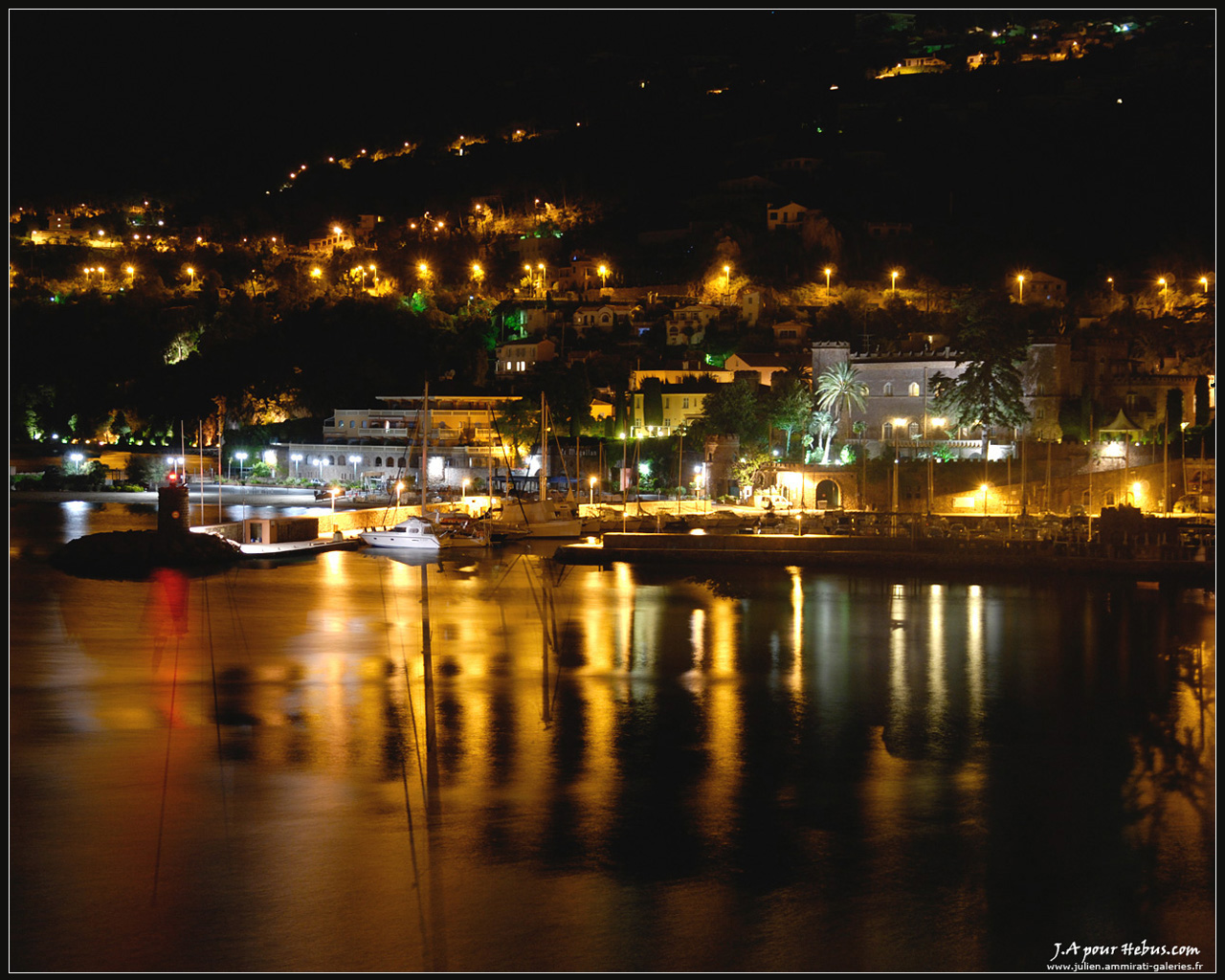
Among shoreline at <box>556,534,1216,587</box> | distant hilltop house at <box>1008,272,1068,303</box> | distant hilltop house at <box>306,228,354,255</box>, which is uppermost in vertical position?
distant hilltop house at <box>306,228,354,255</box>

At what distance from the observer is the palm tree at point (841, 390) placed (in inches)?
1480

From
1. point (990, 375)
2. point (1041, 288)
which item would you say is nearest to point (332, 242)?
point (1041, 288)

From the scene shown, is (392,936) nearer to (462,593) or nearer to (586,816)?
(586,816)

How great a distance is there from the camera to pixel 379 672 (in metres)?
16.3

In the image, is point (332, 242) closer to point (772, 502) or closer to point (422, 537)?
point (422, 537)

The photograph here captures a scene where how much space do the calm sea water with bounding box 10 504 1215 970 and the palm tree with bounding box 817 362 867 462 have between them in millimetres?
17586

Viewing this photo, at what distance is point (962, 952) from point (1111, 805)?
150 inches

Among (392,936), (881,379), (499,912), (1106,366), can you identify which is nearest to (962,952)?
(499,912)

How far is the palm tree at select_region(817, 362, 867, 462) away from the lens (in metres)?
37.6

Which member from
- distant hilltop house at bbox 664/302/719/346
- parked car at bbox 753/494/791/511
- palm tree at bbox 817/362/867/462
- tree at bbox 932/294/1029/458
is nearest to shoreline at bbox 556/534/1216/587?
parked car at bbox 753/494/791/511

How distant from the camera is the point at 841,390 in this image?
37.6 metres

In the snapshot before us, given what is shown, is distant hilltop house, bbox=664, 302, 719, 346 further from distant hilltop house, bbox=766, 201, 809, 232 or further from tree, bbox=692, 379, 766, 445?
tree, bbox=692, 379, 766, 445

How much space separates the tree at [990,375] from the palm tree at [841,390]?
126 inches

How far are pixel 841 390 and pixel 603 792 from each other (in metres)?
28.6
